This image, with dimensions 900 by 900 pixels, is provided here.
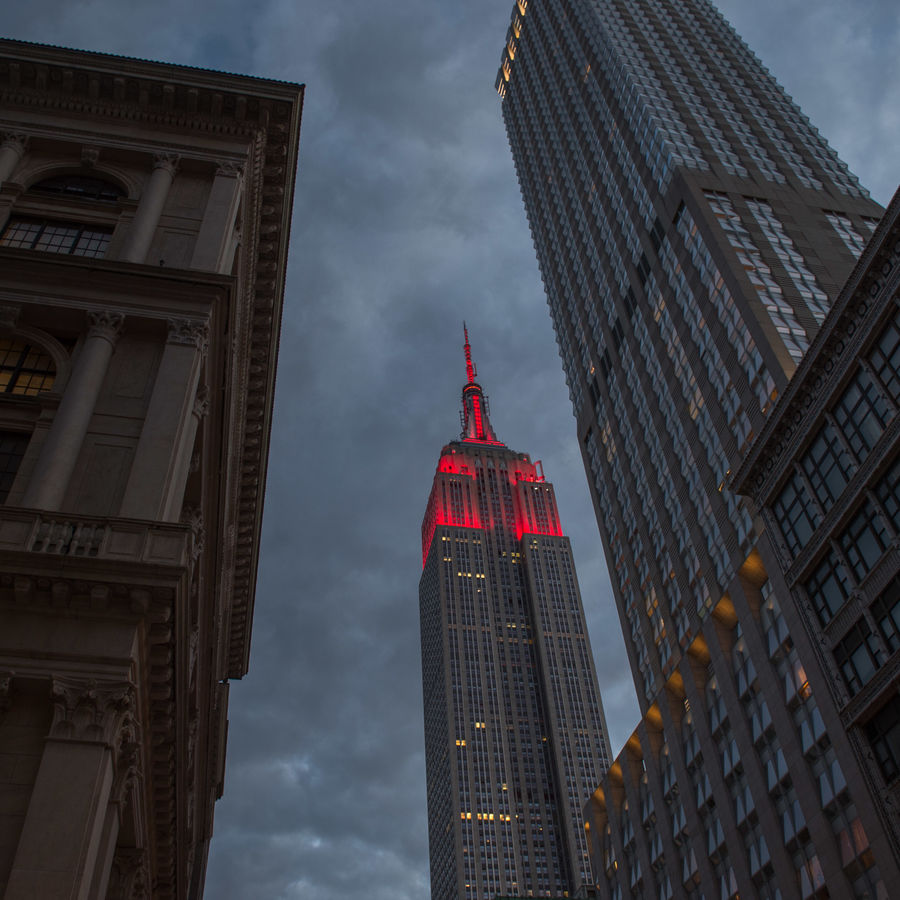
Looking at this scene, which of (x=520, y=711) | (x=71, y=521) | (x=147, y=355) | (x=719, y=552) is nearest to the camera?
(x=71, y=521)

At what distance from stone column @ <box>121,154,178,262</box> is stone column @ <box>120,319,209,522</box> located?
4.10 meters

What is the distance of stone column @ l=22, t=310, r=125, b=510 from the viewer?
20984 mm

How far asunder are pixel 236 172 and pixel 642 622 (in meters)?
67.2

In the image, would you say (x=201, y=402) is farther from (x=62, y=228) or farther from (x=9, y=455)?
(x=62, y=228)

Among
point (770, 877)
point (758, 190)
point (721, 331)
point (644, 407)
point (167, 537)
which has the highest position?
point (758, 190)

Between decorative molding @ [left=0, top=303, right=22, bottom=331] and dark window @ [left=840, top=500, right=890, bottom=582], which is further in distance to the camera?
dark window @ [left=840, top=500, right=890, bottom=582]

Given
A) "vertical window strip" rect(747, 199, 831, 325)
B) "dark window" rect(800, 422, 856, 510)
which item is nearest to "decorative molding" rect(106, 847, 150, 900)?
"dark window" rect(800, 422, 856, 510)

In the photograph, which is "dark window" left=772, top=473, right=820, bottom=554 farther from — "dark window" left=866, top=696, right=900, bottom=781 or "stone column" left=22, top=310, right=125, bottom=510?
"stone column" left=22, top=310, right=125, bottom=510

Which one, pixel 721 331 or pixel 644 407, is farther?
pixel 644 407

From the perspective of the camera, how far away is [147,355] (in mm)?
25750

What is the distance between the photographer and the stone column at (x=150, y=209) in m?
28.4

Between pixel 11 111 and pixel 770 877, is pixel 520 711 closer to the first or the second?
pixel 770 877

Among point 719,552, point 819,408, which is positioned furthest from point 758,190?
point 819,408

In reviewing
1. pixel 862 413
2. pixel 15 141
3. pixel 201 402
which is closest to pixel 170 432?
pixel 201 402
